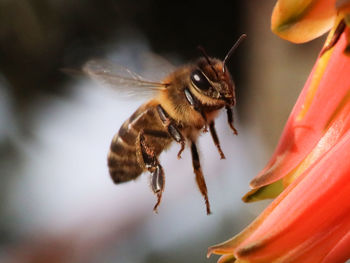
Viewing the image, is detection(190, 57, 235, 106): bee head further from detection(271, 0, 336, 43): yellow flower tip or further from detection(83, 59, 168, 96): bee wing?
detection(271, 0, 336, 43): yellow flower tip

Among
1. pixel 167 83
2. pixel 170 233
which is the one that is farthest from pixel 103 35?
pixel 167 83

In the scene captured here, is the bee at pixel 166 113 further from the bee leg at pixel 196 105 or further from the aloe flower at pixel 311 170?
the aloe flower at pixel 311 170

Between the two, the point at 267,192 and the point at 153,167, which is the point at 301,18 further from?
the point at 153,167

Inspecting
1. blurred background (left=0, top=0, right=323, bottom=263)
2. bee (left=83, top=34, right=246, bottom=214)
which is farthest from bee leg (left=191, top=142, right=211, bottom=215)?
blurred background (left=0, top=0, right=323, bottom=263)

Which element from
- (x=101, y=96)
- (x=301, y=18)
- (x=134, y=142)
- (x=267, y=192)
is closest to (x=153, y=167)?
(x=134, y=142)

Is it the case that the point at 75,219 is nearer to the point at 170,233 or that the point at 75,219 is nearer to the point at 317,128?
the point at 170,233

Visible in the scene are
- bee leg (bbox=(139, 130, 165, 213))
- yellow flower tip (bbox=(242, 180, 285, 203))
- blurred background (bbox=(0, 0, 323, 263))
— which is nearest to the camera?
yellow flower tip (bbox=(242, 180, 285, 203))

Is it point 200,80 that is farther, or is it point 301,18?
point 200,80
